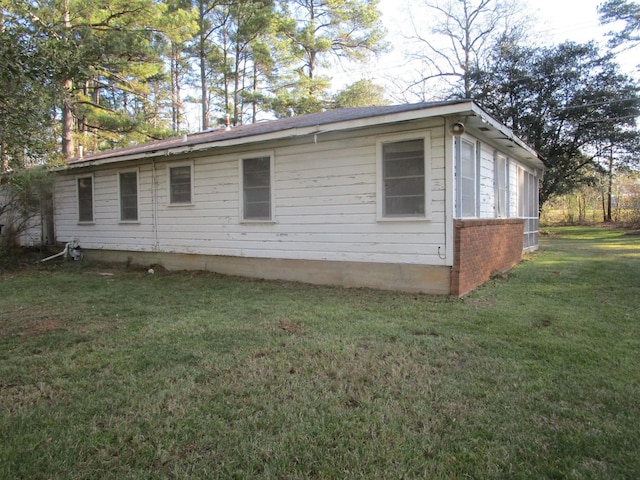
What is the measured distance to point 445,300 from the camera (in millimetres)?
5781

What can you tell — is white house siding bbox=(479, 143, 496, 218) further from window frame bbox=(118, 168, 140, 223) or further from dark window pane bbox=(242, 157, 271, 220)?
window frame bbox=(118, 168, 140, 223)

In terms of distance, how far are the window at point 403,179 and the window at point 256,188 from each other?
7.85 ft

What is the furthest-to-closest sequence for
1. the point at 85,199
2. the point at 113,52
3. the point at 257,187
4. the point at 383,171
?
the point at 113,52, the point at 85,199, the point at 257,187, the point at 383,171

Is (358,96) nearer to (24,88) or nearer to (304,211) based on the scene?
(304,211)

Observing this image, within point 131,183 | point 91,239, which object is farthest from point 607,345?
point 91,239

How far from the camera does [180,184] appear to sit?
928 centimetres

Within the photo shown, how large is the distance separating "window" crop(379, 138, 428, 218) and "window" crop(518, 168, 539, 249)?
234 inches

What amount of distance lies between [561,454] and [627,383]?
4.23 ft

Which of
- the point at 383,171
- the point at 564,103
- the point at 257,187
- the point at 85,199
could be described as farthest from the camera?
the point at 564,103

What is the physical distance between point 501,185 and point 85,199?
10.7 m

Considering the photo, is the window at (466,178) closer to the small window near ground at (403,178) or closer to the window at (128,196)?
the small window near ground at (403,178)

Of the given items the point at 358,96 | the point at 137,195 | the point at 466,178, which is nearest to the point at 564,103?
the point at 358,96

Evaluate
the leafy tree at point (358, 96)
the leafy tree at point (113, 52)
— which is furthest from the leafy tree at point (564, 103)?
the leafy tree at point (113, 52)

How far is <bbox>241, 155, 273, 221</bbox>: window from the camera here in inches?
313
